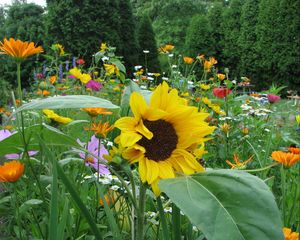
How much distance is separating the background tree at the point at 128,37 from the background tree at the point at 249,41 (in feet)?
10.8

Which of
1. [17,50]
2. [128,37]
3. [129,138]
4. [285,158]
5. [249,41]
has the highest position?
[17,50]

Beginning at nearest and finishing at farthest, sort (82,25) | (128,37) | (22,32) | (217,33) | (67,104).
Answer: (67,104), (82,25), (128,37), (22,32), (217,33)

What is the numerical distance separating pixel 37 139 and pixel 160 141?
22 centimetres

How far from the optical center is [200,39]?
35.4ft

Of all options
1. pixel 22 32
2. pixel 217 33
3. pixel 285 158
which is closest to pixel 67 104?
pixel 285 158

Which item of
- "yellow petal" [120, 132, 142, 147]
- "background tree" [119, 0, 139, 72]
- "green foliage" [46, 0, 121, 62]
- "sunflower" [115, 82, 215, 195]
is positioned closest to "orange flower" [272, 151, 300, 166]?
"sunflower" [115, 82, 215, 195]

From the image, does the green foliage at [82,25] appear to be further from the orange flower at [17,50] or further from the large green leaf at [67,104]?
the large green leaf at [67,104]

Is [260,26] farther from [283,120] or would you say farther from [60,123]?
[60,123]

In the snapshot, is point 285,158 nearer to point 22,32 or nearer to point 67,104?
point 67,104

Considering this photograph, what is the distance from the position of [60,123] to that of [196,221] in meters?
0.61

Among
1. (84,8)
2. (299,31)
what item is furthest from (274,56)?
(84,8)

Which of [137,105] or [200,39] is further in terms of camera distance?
[200,39]

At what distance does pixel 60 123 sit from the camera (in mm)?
1049

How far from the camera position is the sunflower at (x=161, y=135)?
66cm
